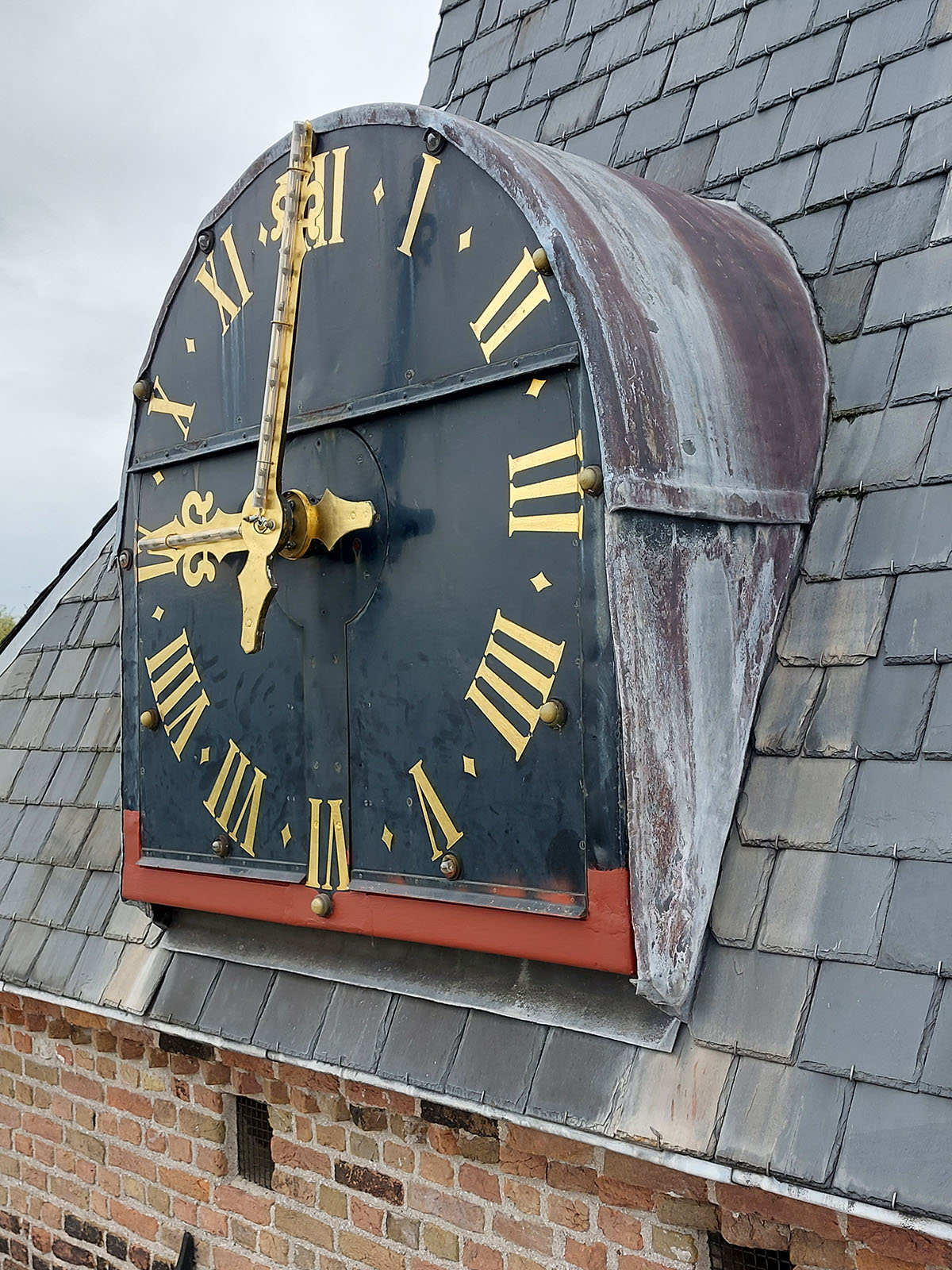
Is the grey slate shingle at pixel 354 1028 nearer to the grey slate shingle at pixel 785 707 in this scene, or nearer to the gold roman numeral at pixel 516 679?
the gold roman numeral at pixel 516 679

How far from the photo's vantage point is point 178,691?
3023 millimetres

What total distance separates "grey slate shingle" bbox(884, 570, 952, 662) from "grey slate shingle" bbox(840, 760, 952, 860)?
0.20 m

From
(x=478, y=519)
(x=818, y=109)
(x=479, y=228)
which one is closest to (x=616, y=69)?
(x=818, y=109)

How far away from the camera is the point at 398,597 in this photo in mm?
2506

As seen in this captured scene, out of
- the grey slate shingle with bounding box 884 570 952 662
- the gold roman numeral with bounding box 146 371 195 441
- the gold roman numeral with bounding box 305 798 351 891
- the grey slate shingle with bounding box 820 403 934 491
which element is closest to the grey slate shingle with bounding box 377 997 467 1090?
the gold roman numeral with bounding box 305 798 351 891

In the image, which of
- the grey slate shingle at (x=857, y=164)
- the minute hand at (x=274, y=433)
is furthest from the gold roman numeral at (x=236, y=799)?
the grey slate shingle at (x=857, y=164)

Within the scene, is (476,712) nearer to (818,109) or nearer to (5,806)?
(818,109)

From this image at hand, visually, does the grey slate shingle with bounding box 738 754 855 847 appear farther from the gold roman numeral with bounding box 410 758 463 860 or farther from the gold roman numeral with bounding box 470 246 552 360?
the gold roman numeral with bounding box 470 246 552 360

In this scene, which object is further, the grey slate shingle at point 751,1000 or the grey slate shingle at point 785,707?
the grey slate shingle at point 785,707

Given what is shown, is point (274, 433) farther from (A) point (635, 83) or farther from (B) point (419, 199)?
(A) point (635, 83)

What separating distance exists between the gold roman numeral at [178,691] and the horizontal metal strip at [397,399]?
0.43m

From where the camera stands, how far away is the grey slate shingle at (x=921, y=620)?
2.17 metres

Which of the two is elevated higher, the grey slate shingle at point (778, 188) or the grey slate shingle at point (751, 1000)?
the grey slate shingle at point (778, 188)

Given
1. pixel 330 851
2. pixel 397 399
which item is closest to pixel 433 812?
pixel 330 851
